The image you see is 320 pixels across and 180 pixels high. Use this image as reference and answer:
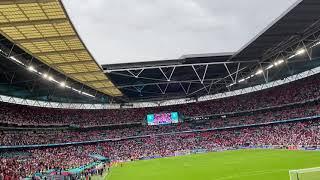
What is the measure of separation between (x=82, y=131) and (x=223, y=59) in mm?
41361

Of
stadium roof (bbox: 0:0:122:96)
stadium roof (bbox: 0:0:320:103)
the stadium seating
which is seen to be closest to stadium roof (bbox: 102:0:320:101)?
stadium roof (bbox: 0:0:320:103)

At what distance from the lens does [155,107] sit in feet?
294

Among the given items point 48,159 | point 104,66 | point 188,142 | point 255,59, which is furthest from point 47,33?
point 188,142

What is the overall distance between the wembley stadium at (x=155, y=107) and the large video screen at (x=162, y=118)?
0.26 metres

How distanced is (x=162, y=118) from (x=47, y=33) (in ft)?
182

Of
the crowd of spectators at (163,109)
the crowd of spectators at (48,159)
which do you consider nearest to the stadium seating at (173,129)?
the crowd of spectators at (163,109)

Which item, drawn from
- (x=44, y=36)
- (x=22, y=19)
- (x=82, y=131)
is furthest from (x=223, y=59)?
(x=82, y=131)

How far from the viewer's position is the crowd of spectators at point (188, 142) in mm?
57616

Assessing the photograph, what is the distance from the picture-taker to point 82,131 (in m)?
78.2

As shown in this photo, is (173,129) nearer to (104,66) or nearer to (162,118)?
(162,118)

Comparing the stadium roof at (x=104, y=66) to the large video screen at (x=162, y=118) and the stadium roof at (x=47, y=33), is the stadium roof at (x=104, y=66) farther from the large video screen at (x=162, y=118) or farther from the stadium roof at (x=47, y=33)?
the large video screen at (x=162, y=118)

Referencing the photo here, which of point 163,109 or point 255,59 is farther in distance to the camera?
point 163,109

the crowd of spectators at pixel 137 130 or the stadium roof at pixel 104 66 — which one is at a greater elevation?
the stadium roof at pixel 104 66

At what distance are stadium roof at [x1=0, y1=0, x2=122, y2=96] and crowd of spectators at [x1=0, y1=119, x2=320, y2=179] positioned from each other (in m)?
19.0
